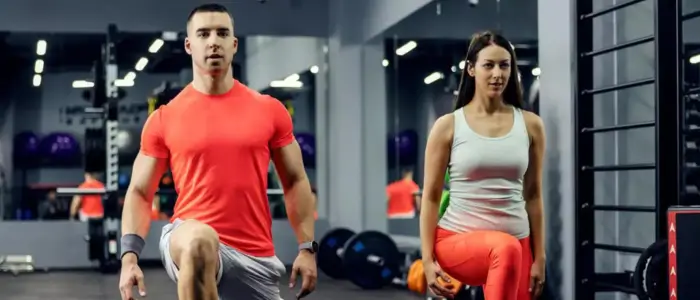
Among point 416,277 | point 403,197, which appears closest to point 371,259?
point 416,277

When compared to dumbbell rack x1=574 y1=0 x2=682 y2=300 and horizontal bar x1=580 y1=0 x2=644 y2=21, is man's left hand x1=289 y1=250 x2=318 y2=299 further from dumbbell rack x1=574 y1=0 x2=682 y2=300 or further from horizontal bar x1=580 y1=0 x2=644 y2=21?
horizontal bar x1=580 y1=0 x2=644 y2=21

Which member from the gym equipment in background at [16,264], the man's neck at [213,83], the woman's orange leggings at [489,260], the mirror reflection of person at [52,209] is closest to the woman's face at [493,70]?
the woman's orange leggings at [489,260]

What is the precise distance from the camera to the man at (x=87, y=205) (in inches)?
363

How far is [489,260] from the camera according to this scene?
266 centimetres

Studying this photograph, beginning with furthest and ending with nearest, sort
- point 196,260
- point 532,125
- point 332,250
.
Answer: point 332,250
point 532,125
point 196,260

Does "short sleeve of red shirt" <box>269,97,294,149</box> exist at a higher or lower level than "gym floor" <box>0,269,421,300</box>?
higher

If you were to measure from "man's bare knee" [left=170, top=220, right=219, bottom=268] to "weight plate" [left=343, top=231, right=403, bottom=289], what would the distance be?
4.69 metres

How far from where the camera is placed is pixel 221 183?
221 cm

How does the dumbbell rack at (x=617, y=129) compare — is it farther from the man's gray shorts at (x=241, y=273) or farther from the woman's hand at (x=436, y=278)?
the man's gray shorts at (x=241, y=273)

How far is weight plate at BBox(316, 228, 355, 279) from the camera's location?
309 inches

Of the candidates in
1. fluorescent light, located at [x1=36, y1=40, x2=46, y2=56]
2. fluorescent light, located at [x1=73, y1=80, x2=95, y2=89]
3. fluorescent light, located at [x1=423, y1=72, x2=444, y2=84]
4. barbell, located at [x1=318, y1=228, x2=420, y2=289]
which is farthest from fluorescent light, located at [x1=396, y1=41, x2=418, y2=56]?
fluorescent light, located at [x1=36, y1=40, x2=46, y2=56]

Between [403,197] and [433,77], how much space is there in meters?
1.04

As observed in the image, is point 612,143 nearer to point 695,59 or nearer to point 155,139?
point 695,59

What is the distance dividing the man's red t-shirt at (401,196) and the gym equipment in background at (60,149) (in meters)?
3.16
